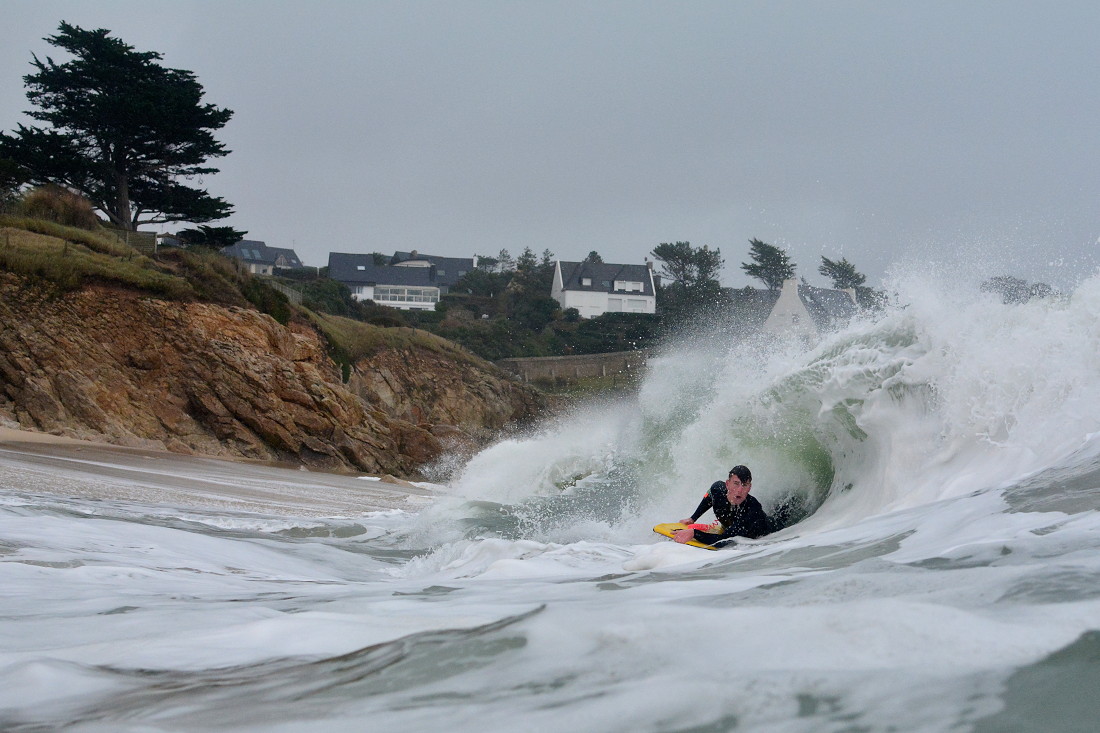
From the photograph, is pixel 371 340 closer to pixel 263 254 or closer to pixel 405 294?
pixel 405 294

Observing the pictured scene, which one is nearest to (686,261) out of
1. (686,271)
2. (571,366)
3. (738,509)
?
(686,271)

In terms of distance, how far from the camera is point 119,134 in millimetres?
30938

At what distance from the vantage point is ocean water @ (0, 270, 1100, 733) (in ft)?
8.20

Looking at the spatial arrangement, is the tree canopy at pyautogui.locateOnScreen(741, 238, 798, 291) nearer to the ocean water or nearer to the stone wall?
the stone wall

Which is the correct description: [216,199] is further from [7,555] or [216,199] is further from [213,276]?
[7,555]

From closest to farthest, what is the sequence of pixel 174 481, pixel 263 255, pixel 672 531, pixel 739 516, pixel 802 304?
pixel 672 531, pixel 739 516, pixel 174 481, pixel 802 304, pixel 263 255

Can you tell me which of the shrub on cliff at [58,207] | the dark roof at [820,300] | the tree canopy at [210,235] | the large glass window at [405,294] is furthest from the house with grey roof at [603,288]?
the shrub on cliff at [58,207]

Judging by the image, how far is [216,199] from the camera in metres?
32.6

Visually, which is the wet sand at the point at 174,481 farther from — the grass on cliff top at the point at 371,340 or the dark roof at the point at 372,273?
the dark roof at the point at 372,273

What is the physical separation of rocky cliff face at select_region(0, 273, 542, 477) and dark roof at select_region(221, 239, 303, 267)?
56976 millimetres

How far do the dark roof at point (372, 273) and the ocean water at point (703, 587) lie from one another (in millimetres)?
61440

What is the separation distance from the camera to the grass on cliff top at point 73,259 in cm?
2103

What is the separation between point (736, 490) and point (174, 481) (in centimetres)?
889

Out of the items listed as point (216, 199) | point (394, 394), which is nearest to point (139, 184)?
point (216, 199)
